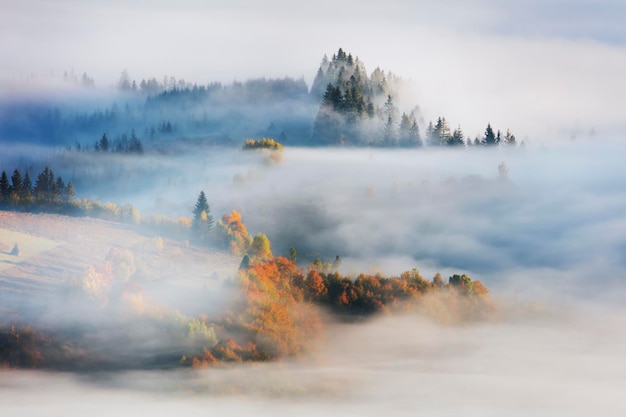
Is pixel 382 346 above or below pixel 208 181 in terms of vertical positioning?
below

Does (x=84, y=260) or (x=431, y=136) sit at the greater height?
(x=431, y=136)

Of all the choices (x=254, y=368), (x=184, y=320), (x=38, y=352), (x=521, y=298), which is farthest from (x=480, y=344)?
(x=38, y=352)

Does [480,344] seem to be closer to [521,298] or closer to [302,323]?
[521,298]

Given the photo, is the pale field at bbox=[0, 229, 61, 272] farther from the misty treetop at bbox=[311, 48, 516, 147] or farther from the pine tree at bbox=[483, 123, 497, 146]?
the pine tree at bbox=[483, 123, 497, 146]

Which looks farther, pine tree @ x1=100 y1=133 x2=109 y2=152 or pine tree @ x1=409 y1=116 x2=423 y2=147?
pine tree @ x1=409 y1=116 x2=423 y2=147

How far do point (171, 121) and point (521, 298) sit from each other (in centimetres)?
2639

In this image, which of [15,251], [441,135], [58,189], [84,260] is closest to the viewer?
[84,260]

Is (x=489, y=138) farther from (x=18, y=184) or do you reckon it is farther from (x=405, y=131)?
(x=18, y=184)

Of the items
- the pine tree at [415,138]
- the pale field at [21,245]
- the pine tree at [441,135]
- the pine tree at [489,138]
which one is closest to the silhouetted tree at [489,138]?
the pine tree at [489,138]

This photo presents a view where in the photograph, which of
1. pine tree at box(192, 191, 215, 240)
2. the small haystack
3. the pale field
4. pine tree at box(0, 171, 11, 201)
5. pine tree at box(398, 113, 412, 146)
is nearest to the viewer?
the pale field

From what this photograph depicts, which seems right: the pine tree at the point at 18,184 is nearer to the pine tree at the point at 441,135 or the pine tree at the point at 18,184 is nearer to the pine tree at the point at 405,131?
the pine tree at the point at 405,131

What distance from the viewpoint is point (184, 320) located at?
222 feet

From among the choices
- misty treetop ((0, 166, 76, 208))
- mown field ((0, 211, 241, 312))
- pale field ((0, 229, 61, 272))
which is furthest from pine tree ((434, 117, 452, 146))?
pale field ((0, 229, 61, 272))

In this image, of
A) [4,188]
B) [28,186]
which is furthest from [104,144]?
[4,188]
